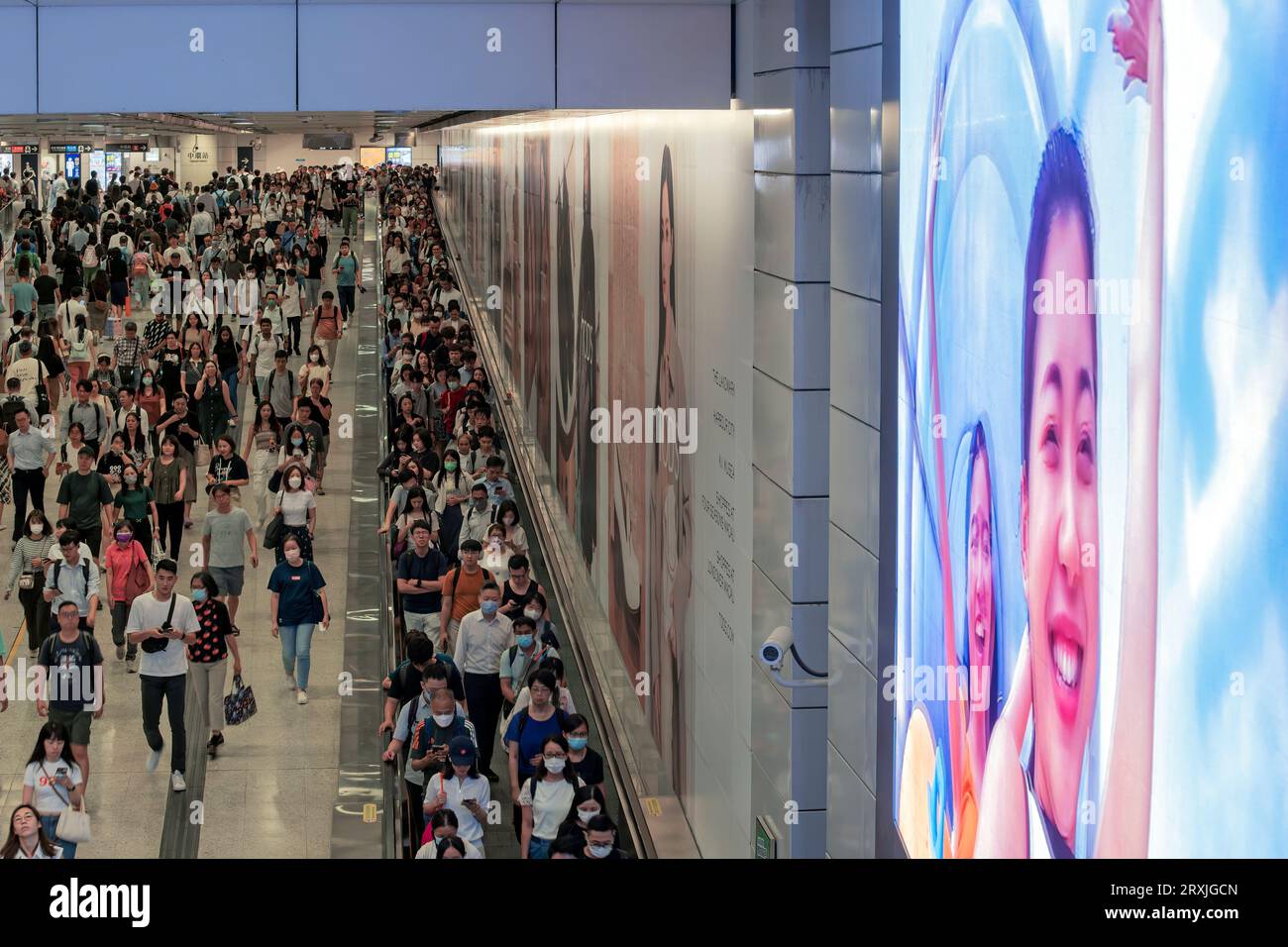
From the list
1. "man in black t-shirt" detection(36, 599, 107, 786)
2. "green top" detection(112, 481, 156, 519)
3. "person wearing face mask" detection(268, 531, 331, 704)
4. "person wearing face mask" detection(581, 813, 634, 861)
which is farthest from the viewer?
"green top" detection(112, 481, 156, 519)

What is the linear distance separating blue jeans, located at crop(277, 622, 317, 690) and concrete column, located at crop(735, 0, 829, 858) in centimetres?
482

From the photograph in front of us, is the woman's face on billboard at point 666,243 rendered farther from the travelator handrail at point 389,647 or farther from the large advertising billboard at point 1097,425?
the large advertising billboard at point 1097,425

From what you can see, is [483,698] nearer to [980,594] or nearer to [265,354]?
[980,594]

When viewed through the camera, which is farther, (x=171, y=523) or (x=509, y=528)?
(x=171, y=523)

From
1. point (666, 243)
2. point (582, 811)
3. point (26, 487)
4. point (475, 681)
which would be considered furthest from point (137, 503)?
point (582, 811)

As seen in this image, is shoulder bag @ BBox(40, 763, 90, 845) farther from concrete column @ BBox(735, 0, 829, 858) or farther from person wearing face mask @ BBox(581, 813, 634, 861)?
concrete column @ BBox(735, 0, 829, 858)

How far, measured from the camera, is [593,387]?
1316 cm

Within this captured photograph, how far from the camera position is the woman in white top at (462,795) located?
26.6 feet

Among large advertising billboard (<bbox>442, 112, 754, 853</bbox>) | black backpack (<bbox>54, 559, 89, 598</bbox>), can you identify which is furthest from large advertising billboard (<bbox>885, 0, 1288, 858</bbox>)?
black backpack (<bbox>54, 559, 89, 598</bbox>)

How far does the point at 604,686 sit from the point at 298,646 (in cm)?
247

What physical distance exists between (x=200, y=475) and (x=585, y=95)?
36.2 ft

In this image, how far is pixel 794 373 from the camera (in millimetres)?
6469

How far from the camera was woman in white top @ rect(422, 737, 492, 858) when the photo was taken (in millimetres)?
8109
